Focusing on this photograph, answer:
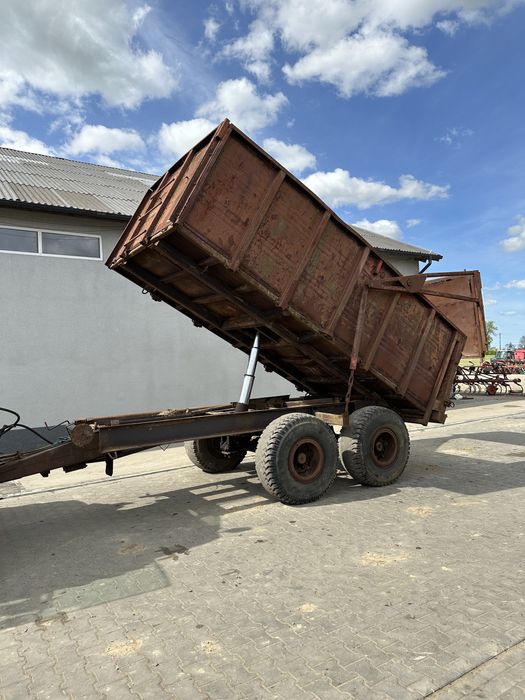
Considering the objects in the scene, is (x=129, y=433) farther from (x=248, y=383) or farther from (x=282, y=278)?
(x=282, y=278)

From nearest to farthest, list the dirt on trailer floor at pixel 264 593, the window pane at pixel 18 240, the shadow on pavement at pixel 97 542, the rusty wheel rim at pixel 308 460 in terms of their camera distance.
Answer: the dirt on trailer floor at pixel 264 593 → the shadow on pavement at pixel 97 542 → the rusty wheel rim at pixel 308 460 → the window pane at pixel 18 240

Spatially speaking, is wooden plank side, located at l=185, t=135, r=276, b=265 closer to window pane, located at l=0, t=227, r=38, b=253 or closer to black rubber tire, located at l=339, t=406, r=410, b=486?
black rubber tire, located at l=339, t=406, r=410, b=486

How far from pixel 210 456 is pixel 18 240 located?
6.01 meters

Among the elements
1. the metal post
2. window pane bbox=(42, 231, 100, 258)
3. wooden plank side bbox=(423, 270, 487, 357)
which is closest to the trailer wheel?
the metal post

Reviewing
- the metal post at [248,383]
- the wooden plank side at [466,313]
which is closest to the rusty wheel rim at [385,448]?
the metal post at [248,383]

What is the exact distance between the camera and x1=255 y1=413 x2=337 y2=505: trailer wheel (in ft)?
18.9

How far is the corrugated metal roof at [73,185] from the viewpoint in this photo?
10.1m

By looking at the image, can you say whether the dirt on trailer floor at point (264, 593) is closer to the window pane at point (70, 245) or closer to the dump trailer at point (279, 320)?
the dump trailer at point (279, 320)

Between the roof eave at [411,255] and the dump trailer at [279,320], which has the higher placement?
the roof eave at [411,255]

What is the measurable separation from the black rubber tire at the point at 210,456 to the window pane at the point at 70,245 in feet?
17.3

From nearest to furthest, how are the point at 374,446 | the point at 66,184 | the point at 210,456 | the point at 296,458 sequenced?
the point at 296,458 < the point at 374,446 < the point at 210,456 < the point at 66,184

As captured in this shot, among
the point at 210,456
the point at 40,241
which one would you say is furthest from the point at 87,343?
the point at 210,456

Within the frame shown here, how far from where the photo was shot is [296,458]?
6082 millimetres

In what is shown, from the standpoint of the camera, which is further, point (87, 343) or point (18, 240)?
point (87, 343)
